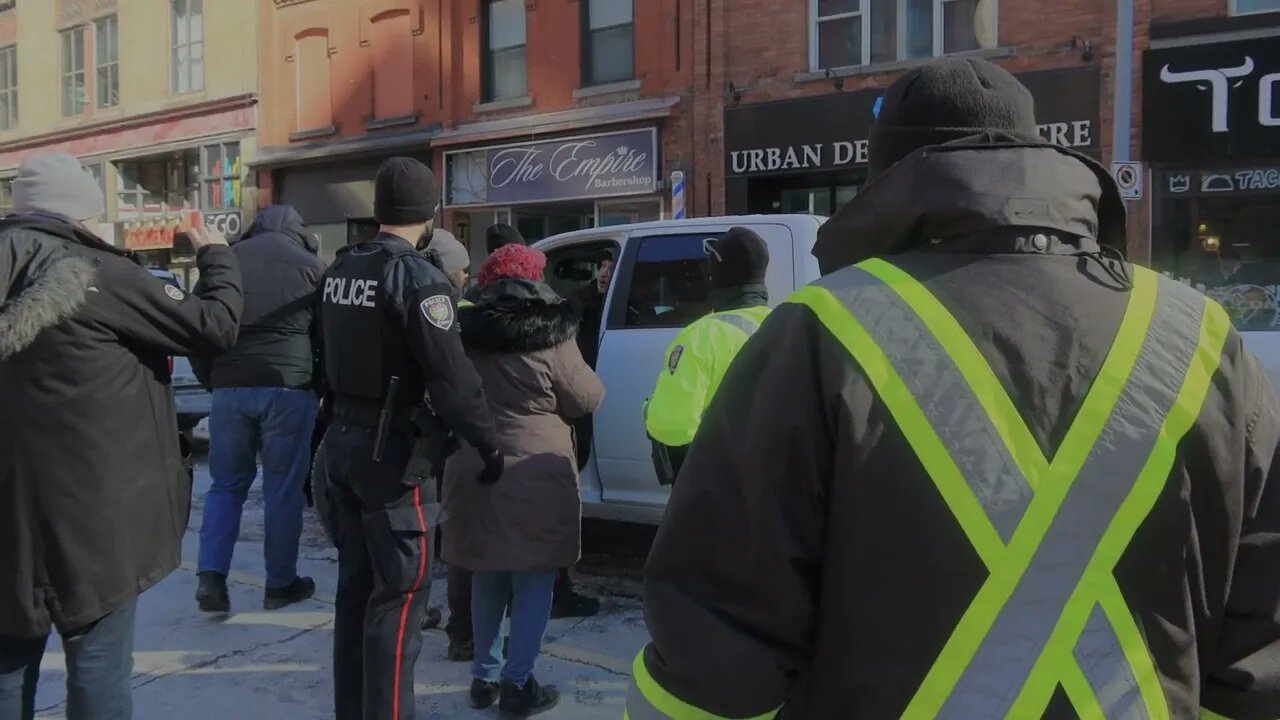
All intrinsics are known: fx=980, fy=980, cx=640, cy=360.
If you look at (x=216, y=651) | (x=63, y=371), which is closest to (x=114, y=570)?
(x=63, y=371)

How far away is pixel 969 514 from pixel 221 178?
2037cm

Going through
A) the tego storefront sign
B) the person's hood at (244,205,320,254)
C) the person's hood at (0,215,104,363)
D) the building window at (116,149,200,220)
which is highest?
the building window at (116,149,200,220)

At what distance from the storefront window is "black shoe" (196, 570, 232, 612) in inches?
394

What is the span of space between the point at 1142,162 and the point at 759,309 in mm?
9345

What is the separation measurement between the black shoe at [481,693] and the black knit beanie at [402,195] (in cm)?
175

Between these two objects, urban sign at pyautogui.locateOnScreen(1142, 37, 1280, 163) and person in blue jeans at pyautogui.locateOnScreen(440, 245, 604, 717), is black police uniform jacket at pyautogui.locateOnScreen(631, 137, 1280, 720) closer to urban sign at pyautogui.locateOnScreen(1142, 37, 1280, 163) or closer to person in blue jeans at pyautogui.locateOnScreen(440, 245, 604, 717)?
person in blue jeans at pyautogui.locateOnScreen(440, 245, 604, 717)

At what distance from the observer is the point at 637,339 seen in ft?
16.9

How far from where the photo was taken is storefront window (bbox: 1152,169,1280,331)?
1059cm

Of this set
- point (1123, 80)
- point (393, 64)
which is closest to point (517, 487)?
point (1123, 80)

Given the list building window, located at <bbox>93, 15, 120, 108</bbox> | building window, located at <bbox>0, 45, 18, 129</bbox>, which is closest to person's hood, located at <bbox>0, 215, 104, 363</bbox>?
building window, located at <bbox>93, 15, 120, 108</bbox>

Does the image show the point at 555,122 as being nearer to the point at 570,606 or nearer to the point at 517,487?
the point at 570,606

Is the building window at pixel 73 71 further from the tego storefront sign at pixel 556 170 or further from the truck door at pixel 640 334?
the truck door at pixel 640 334

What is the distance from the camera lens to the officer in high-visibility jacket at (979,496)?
1211 millimetres

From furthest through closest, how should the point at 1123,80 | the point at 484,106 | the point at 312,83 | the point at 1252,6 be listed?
1. the point at 312,83
2. the point at 484,106
3. the point at 1252,6
4. the point at 1123,80
